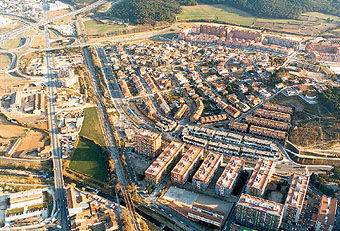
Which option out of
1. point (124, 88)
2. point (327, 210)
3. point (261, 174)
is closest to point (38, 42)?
point (124, 88)

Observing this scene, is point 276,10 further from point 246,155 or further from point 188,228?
point 188,228

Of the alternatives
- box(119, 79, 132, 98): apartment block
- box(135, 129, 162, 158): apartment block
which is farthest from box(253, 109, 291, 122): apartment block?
box(119, 79, 132, 98): apartment block

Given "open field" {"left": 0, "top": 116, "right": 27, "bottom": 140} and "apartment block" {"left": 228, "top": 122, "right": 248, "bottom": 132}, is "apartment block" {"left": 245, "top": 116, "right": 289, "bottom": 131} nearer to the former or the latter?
"apartment block" {"left": 228, "top": 122, "right": 248, "bottom": 132}

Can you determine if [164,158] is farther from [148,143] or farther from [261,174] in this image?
[261,174]

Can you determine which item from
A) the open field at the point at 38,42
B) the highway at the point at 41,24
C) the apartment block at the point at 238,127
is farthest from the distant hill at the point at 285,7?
the open field at the point at 38,42

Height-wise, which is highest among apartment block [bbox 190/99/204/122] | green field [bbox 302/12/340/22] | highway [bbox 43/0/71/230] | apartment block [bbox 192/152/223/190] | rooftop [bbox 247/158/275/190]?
green field [bbox 302/12/340/22]

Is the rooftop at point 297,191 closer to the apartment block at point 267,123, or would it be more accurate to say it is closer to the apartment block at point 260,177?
the apartment block at point 260,177

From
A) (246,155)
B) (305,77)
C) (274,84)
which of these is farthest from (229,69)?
(246,155)
